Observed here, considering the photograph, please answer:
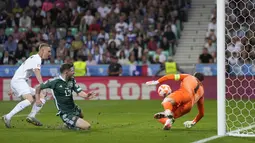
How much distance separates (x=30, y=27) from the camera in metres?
27.5

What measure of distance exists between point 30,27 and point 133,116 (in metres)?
13.4

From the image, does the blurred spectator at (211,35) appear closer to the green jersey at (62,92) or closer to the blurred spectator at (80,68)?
the blurred spectator at (80,68)

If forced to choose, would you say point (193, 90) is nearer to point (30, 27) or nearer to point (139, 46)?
point (139, 46)

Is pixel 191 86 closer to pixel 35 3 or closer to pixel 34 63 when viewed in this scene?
pixel 34 63

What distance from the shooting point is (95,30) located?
26.7 meters

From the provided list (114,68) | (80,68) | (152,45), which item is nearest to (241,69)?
(114,68)

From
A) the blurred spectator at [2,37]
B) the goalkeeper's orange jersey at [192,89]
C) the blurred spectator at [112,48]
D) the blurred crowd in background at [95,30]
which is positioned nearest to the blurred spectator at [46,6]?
the blurred crowd in background at [95,30]

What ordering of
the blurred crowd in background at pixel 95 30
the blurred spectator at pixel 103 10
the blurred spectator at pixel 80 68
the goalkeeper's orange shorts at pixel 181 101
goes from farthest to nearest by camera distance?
1. the blurred spectator at pixel 103 10
2. the blurred crowd in background at pixel 95 30
3. the blurred spectator at pixel 80 68
4. the goalkeeper's orange shorts at pixel 181 101

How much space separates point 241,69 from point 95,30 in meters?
8.26

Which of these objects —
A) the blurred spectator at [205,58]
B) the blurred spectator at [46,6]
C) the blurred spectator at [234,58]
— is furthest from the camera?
the blurred spectator at [46,6]

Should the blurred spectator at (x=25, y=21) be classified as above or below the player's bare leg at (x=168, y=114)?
above

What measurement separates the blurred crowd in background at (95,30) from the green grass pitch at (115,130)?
25.5ft

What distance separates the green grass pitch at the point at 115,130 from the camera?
9.89 meters

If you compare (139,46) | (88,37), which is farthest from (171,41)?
(88,37)
